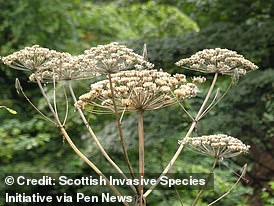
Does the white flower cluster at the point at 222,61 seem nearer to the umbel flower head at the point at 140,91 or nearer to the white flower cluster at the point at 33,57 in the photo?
the umbel flower head at the point at 140,91

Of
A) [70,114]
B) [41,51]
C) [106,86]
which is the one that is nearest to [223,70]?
[106,86]

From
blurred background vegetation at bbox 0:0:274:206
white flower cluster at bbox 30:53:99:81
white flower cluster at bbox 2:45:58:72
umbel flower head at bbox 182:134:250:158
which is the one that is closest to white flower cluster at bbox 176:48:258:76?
umbel flower head at bbox 182:134:250:158

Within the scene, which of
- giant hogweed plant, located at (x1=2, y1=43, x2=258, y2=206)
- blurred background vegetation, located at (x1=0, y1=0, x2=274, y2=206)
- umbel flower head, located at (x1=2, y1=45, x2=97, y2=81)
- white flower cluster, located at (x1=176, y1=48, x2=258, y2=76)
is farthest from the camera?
blurred background vegetation, located at (x1=0, y1=0, x2=274, y2=206)

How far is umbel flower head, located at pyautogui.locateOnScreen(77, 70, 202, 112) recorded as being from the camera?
63.9 inches

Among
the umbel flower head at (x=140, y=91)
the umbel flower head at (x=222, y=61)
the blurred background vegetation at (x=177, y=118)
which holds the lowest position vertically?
the blurred background vegetation at (x=177, y=118)

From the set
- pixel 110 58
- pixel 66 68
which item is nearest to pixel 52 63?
pixel 66 68

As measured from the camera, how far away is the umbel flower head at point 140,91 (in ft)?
5.33

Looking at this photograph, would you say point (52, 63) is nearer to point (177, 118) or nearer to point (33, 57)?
point (33, 57)

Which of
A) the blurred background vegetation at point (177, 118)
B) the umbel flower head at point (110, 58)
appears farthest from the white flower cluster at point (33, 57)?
the blurred background vegetation at point (177, 118)

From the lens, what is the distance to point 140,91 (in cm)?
161

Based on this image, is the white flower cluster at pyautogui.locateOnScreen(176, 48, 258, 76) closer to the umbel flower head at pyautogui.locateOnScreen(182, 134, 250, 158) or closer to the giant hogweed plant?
the giant hogweed plant

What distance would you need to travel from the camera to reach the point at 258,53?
3.92 metres

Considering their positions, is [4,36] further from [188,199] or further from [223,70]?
[223,70]

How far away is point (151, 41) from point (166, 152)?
932 millimetres
